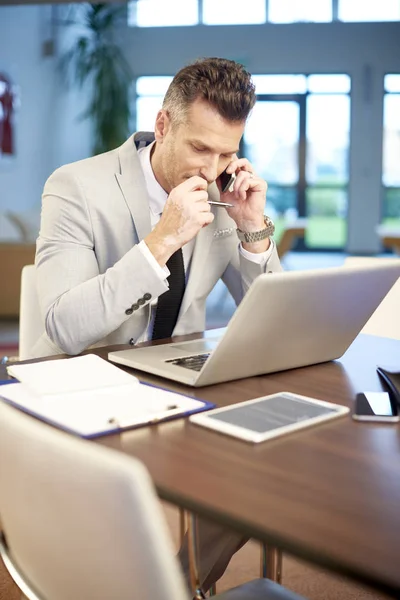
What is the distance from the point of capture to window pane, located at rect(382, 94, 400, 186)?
1172 centimetres

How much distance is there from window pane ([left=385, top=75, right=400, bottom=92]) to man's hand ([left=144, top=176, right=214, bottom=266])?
1086cm

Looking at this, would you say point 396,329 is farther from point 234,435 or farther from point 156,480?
point 156,480

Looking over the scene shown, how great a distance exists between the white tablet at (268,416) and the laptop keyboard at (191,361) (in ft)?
0.72

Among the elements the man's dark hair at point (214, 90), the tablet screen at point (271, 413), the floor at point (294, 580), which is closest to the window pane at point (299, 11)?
the man's dark hair at point (214, 90)

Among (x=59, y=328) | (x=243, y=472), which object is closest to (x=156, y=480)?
(x=243, y=472)

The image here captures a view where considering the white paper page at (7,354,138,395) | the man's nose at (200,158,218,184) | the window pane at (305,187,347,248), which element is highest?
the man's nose at (200,158,218,184)

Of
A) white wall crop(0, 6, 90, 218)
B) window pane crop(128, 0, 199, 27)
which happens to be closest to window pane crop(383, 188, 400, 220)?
window pane crop(128, 0, 199, 27)

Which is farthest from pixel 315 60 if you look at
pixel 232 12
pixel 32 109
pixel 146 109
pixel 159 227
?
pixel 159 227

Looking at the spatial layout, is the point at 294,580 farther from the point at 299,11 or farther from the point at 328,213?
the point at 299,11

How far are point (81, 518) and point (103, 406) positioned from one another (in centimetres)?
47

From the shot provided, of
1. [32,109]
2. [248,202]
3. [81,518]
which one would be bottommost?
[81,518]

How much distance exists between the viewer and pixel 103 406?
44.6 inches

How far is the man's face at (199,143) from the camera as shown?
184cm

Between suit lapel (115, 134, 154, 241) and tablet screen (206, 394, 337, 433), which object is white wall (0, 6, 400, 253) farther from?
tablet screen (206, 394, 337, 433)
